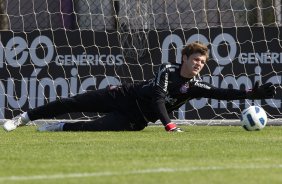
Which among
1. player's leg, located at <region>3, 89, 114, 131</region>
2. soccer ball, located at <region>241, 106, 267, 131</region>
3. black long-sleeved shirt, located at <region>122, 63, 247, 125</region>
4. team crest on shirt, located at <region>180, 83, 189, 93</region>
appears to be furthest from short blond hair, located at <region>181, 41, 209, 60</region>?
player's leg, located at <region>3, 89, 114, 131</region>

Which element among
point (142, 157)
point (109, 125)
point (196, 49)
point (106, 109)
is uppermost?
point (196, 49)

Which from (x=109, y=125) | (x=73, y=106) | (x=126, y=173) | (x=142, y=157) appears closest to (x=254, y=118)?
(x=109, y=125)

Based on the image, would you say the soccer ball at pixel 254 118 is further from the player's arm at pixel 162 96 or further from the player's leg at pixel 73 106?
the player's leg at pixel 73 106

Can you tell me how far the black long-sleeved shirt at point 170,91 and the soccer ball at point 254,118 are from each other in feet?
0.78

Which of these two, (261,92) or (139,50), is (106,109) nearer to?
(261,92)

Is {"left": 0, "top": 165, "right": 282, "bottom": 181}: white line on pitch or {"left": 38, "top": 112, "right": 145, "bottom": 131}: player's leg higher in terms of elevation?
{"left": 0, "top": 165, "right": 282, "bottom": 181}: white line on pitch

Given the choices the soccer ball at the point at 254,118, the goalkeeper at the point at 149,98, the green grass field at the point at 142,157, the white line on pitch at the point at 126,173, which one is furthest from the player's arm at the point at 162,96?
the white line on pitch at the point at 126,173

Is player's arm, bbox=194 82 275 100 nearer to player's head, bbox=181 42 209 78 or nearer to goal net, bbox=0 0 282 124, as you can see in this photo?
player's head, bbox=181 42 209 78

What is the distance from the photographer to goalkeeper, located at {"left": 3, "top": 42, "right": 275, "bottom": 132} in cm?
1148

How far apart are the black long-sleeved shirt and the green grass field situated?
433 millimetres

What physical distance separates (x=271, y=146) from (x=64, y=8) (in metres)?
6.99

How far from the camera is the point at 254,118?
1165cm

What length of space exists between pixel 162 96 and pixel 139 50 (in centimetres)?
301

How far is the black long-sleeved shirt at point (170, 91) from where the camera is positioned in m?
11.5
